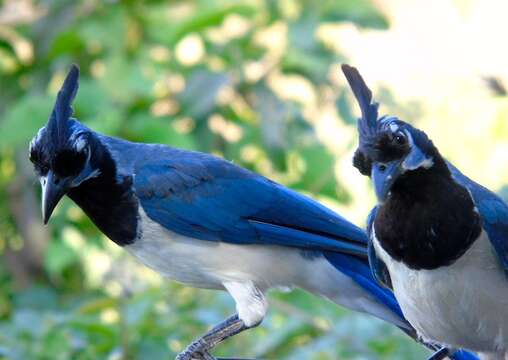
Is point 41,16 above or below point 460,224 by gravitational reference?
below

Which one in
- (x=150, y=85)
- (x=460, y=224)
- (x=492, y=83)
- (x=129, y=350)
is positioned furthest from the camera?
(x=150, y=85)

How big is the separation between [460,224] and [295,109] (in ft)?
8.28

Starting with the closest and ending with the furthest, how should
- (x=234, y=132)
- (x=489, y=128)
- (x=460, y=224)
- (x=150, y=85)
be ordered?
(x=460, y=224)
(x=489, y=128)
(x=150, y=85)
(x=234, y=132)

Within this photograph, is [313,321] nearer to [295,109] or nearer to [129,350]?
[129,350]

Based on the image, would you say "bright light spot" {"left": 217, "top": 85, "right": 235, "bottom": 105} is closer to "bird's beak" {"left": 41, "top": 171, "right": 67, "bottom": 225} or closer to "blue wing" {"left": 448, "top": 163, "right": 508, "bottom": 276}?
"bird's beak" {"left": 41, "top": 171, "right": 67, "bottom": 225}

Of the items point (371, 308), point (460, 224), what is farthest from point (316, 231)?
point (460, 224)

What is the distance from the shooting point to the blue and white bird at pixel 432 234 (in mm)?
2635

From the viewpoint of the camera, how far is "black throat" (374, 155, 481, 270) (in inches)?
106

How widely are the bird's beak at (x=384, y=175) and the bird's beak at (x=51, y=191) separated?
85 centimetres

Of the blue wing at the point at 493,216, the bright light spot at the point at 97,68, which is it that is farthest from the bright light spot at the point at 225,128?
the blue wing at the point at 493,216

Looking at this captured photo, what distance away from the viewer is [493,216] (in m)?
2.82

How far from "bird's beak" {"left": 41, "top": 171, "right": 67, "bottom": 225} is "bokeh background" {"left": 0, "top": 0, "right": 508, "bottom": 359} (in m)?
1.05

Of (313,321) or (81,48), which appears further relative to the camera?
(81,48)

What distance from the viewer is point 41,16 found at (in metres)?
5.14
